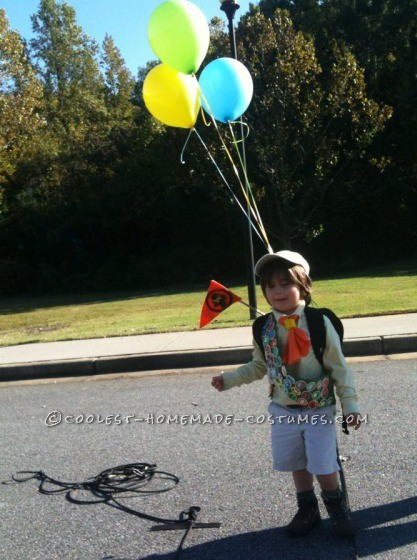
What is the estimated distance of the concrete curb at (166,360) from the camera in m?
7.51

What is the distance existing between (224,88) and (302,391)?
2676 millimetres

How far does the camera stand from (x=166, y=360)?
7.73 metres

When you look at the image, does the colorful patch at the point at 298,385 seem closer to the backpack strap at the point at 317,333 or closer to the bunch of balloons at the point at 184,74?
the backpack strap at the point at 317,333

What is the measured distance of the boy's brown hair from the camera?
3.19m

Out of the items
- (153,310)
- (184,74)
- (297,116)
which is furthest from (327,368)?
(297,116)

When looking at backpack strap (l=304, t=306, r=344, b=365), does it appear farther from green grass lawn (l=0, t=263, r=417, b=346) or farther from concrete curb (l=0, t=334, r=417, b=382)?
green grass lawn (l=0, t=263, r=417, b=346)

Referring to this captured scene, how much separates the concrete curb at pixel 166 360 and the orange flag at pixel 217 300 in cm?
390

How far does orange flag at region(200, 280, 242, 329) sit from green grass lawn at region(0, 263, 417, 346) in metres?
5.68

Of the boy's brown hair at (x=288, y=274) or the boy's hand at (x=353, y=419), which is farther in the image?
the boy's brown hair at (x=288, y=274)

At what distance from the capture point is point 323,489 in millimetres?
3217

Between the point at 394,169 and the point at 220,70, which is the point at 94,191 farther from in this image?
the point at 220,70

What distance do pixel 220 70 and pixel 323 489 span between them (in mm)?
3133

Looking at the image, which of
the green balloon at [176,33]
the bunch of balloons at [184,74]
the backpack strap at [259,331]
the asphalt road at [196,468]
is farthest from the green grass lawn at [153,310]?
the backpack strap at [259,331]

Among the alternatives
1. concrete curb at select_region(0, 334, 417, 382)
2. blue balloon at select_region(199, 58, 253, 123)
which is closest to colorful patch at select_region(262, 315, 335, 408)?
blue balloon at select_region(199, 58, 253, 123)
